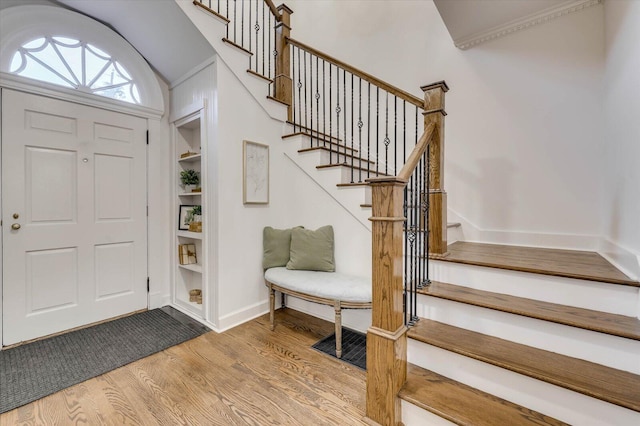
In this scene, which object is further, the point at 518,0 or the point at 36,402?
the point at 518,0

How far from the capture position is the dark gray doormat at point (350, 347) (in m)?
2.03

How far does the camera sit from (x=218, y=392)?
67.2 inches

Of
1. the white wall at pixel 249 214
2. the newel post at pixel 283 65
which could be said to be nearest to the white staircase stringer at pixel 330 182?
the white wall at pixel 249 214

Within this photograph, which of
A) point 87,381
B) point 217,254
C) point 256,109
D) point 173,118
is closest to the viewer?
point 87,381

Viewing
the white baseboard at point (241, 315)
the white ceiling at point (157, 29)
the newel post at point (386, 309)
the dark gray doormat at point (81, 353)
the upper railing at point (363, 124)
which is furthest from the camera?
the upper railing at point (363, 124)

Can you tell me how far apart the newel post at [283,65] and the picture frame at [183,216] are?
1.52 metres

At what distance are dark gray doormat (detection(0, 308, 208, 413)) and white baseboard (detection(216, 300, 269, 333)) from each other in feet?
0.62

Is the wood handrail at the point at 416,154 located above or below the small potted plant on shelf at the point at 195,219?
above

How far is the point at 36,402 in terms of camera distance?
1.61 meters

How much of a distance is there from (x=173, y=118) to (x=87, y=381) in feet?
8.12

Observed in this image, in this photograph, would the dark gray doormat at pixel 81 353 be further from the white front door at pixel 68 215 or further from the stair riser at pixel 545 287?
the stair riser at pixel 545 287

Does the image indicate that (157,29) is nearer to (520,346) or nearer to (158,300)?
(158,300)

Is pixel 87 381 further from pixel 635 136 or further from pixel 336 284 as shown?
pixel 635 136

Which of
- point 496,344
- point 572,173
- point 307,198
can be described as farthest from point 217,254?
point 572,173
